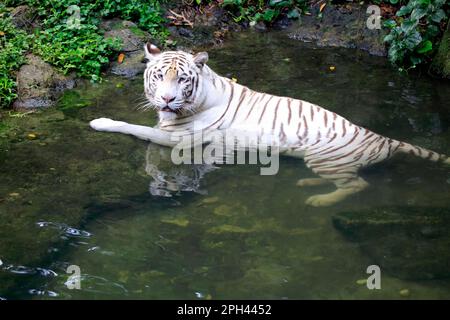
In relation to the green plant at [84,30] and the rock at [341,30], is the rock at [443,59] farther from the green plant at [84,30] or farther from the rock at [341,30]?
the green plant at [84,30]

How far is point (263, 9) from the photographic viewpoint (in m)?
8.60

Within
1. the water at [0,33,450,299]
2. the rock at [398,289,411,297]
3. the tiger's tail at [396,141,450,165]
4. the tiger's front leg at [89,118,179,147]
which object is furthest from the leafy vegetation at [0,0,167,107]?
the rock at [398,289,411,297]

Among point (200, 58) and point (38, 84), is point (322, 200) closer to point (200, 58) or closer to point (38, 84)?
point (200, 58)

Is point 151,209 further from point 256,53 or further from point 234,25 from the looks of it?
point 234,25

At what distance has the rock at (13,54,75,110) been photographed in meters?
6.27

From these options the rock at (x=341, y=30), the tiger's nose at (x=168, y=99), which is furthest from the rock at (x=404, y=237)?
A: the rock at (x=341, y=30)

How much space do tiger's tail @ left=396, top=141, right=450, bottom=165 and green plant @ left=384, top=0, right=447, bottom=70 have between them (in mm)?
2325

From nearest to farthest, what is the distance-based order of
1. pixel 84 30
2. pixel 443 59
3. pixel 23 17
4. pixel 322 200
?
pixel 322 200 < pixel 443 59 < pixel 84 30 < pixel 23 17

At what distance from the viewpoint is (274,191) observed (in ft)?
15.6

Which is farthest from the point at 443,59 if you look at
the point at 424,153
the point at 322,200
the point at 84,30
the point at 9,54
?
the point at 9,54

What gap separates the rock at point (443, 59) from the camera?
22.9ft

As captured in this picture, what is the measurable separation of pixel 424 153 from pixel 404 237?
1.20 m
